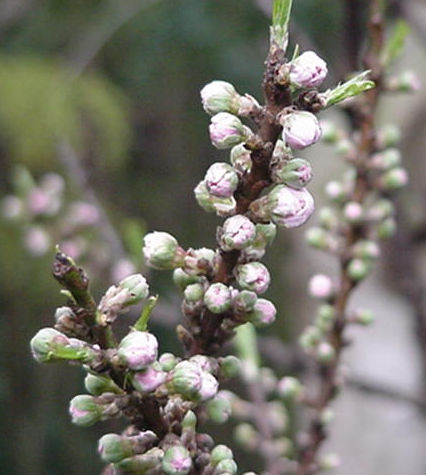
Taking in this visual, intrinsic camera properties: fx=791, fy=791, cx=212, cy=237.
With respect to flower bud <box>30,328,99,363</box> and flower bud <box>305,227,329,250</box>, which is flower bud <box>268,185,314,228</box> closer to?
flower bud <box>30,328,99,363</box>

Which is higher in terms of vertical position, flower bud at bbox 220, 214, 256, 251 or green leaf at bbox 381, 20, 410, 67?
green leaf at bbox 381, 20, 410, 67

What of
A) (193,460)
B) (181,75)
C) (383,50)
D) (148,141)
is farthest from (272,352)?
(148,141)

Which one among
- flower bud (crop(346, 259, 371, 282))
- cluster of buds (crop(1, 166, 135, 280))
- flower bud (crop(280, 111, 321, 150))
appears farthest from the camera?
cluster of buds (crop(1, 166, 135, 280))

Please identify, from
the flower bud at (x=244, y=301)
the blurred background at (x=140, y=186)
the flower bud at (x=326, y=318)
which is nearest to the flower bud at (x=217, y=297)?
the flower bud at (x=244, y=301)

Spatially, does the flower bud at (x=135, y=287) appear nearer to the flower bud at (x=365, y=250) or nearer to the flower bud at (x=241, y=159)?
the flower bud at (x=241, y=159)

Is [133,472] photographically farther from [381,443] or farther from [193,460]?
[381,443]

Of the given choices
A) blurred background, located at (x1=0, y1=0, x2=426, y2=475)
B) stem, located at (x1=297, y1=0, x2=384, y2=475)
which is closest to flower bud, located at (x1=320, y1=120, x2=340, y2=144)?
stem, located at (x1=297, y1=0, x2=384, y2=475)

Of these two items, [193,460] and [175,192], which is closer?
[193,460]
